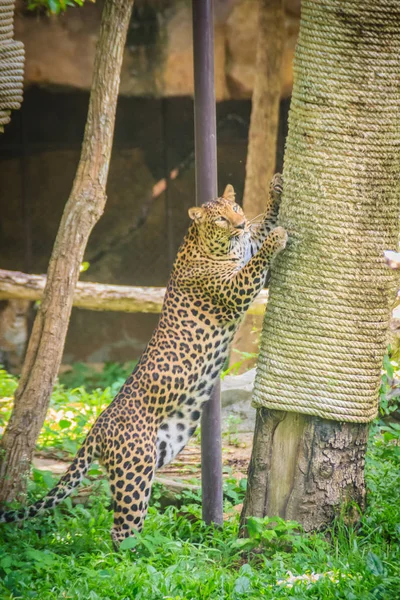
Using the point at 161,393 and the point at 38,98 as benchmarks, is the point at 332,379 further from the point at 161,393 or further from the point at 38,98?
the point at 38,98

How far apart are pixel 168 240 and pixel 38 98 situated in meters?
2.64

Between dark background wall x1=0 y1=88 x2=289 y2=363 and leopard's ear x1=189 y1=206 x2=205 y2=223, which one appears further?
dark background wall x1=0 y1=88 x2=289 y2=363

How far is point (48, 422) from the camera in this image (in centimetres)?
718

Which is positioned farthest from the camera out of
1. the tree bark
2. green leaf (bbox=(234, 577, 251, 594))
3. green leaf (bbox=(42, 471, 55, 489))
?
green leaf (bbox=(42, 471, 55, 489))

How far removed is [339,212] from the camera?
3869mm

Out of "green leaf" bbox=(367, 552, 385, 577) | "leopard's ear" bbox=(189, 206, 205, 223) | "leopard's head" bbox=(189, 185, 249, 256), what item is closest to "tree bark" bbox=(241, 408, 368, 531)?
"green leaf" bbox=(367, 552, 385, 577)

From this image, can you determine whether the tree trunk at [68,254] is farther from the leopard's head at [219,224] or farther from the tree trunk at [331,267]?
the tree trunk at [331,267]

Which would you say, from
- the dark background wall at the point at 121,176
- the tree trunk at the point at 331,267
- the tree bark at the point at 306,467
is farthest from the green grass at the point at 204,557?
the dark background wall at the point at 121,176

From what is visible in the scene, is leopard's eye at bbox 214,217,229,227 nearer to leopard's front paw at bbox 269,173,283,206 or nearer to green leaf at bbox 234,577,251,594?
leopard's front paw at bbox 269,173,283,206

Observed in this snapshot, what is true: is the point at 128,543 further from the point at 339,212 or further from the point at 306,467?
the point at 339,212

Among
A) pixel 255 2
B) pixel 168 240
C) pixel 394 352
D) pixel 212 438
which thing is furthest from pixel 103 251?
pixel 212 438

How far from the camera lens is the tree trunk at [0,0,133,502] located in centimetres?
532

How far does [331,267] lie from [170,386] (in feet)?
4.03

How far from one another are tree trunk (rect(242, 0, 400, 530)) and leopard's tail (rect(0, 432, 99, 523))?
1.03 metres
